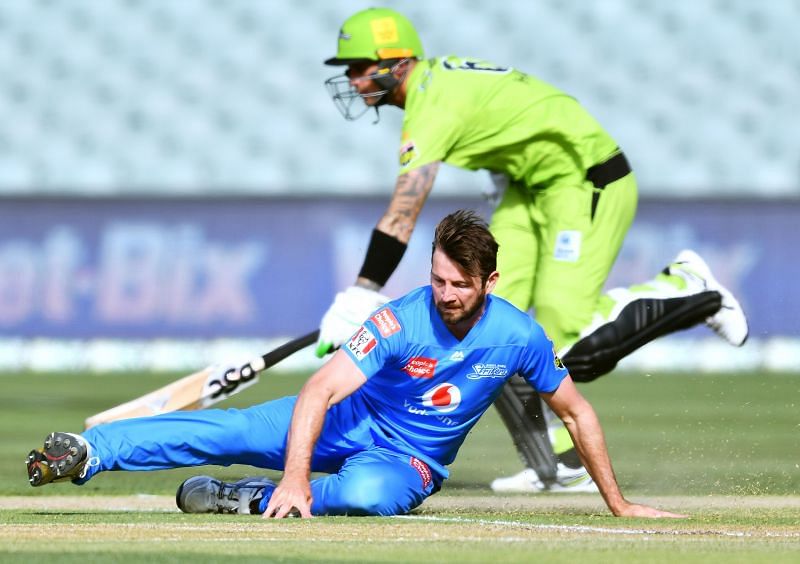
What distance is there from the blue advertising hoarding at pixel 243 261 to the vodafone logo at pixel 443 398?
7.39m

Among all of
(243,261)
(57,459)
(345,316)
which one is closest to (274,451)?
(57,459)

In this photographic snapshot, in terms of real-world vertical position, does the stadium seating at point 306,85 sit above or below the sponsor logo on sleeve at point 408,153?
below

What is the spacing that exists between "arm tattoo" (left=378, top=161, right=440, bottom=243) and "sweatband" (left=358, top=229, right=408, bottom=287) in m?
0.05

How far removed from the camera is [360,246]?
13.4m

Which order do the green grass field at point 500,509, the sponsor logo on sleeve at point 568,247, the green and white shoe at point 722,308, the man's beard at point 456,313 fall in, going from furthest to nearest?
1. the green and white shoe at point 722,308
2. the sponsor logo on sleeve at point 568,247
3. the man's beard at point 456,313
4. the green grass field at point 500,509

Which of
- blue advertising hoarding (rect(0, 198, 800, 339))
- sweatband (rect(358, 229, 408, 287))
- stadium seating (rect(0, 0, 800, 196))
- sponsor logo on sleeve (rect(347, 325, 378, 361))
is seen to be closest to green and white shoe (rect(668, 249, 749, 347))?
sweatband (rect(358, 229, 408, 287))

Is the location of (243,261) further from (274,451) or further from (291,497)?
(291,497)

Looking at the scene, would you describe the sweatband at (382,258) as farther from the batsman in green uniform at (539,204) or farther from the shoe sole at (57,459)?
the shoe sole at (57,459)

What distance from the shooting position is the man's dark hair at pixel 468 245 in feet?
17.0

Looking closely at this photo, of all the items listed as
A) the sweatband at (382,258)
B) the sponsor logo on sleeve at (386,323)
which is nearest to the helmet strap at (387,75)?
the sweatband at (382,258)

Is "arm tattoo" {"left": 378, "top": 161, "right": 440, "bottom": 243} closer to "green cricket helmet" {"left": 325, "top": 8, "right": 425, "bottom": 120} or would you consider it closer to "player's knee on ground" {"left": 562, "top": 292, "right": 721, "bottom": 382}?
"green cricket helmet" {"left": 325, "top": 8, "right": 425, "bottom": 120}

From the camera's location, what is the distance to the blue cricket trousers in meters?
5.55

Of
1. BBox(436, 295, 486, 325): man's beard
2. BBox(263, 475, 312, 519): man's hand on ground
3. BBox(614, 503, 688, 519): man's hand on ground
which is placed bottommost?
BBox(614, 503, 688, 519): man's hand on ground

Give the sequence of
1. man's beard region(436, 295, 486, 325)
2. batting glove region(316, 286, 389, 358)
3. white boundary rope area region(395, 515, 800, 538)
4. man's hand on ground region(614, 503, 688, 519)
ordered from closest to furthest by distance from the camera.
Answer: white boundary rope area region(395, 515, 800, 538) → man's beard region(436, 295, 486, 325) → man's hand on ground region(614, 503, 688, 519) → batting glove region(316, 286, 389, 358)
